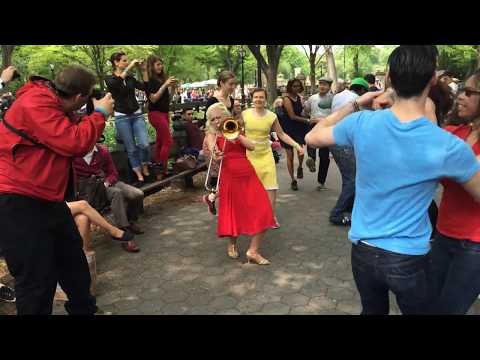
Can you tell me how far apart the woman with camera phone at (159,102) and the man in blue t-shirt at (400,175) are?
467 centimetres

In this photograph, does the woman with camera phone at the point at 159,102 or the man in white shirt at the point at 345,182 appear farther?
the woman with camera phone at the point at 159,102

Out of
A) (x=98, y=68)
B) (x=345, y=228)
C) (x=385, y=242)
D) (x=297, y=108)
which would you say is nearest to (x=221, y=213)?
(x=345, y=228)

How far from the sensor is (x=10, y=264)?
2574mm

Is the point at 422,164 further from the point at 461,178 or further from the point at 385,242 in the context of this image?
the point at 385,242

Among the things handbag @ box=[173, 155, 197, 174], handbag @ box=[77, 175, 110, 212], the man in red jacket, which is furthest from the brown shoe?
the man in red jacket

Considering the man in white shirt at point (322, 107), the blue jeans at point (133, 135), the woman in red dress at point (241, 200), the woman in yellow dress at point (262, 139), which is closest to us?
the woman in red dress at point (241, 200)

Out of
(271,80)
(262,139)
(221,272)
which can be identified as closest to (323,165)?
(262,139)

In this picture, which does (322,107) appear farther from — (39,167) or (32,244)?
(32,244)

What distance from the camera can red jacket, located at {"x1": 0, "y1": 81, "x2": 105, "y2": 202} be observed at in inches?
93.7

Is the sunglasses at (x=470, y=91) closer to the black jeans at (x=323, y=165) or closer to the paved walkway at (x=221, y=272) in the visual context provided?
the paved walkway at (x=221, y=272)

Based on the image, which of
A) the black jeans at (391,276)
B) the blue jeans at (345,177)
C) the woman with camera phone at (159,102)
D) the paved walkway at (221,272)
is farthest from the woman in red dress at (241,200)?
the black jeans at (391,276)

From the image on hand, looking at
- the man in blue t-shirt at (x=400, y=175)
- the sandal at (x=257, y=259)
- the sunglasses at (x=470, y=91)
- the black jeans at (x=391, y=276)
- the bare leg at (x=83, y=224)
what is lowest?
the sandal at (x=257, y=259)

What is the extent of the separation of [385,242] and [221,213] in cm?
275

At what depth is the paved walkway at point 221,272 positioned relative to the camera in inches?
143
